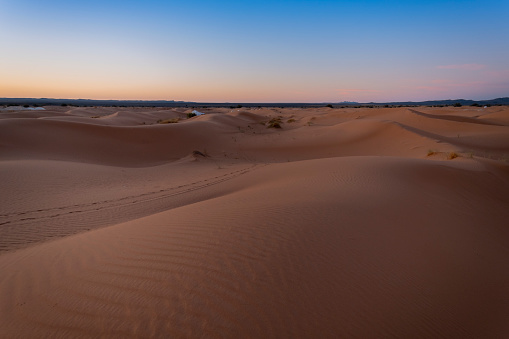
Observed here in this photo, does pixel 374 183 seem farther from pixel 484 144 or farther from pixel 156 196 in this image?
pixel 484 144

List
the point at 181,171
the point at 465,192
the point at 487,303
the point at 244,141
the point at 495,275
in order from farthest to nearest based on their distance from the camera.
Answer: the point at 244,141 → the point at 181,171 → the point at 465,192 → the point at 495,275 → the point at 487,303

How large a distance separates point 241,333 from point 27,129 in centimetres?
1893

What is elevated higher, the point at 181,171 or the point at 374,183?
the point at 374,183

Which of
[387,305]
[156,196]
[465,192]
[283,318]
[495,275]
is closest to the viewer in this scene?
[283,318]

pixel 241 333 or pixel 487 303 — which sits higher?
pixel 241 333

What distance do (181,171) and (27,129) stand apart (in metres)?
10.5

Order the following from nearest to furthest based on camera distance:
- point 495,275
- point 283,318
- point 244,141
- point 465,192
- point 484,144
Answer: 1. point 283,318
2. point 495,275
3. point 465,192
4. point 484,144
5. point 244,141

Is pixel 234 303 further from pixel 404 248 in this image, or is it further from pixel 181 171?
pixel 181 171

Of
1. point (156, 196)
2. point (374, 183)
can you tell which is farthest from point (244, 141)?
point (374, 183)

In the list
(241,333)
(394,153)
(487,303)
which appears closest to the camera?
(241,333)

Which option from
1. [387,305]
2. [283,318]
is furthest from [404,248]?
[283,318]

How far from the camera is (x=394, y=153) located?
15.9 meters

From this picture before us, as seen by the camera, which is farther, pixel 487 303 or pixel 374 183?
pixel 374 183

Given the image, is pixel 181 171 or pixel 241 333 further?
pixel 181 171
